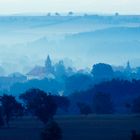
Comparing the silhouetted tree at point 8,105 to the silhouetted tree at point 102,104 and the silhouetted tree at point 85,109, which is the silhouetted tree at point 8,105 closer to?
the silhouetted tree at point 85,109

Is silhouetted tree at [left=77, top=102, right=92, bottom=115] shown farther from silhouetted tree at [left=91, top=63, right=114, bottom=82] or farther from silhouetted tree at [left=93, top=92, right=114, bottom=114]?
silhouetted tree at [left=91, top=63, right=114, bottom=82]

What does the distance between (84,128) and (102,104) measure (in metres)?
15.4

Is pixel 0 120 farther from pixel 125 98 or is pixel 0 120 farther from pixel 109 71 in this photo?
pixel 109 71

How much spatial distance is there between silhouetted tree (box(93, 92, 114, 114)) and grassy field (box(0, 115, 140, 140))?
425 cm

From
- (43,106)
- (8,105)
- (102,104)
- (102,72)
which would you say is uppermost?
(102,72)

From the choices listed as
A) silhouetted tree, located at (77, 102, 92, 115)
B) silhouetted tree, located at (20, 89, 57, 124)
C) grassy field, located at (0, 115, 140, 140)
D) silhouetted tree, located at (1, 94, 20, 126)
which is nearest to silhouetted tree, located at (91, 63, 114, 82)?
silhouetted tree, located at (77, 102, 92, 115)

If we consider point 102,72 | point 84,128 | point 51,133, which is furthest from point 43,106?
point 102,72

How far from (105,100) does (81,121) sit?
10.5 meters

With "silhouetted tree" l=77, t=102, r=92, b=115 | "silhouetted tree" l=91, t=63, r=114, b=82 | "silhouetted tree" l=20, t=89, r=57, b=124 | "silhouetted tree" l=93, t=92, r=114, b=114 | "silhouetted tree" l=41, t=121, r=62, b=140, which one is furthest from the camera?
"silhouetted tree" l=91, t=63, r=114, b=82

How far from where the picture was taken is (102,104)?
56.8 meters

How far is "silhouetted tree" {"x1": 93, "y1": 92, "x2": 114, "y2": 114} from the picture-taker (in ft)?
184

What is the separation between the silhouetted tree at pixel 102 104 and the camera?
5597cm

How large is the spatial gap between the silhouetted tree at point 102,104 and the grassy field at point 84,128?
13.9 feet

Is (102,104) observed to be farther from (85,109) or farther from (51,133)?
(51,133)
